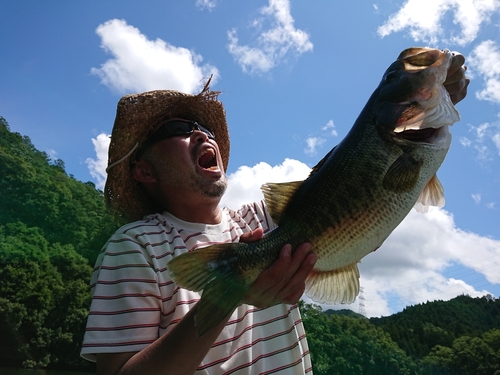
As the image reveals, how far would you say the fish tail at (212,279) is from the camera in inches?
69.1

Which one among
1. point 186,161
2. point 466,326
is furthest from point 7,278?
point 466,326

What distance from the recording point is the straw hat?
10.7ft

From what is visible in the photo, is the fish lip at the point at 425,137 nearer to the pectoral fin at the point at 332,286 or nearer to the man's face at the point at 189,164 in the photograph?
the pectoral fin at the point at 332,286

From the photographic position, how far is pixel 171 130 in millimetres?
3164

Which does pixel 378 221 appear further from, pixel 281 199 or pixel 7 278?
pixel 7 278

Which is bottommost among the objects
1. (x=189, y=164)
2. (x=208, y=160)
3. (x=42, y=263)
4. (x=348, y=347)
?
(x=189, y=164)

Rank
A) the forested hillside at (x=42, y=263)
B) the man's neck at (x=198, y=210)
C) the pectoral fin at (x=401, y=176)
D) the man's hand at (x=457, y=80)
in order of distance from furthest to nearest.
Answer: the forested hillside at (x=42, y=263) → the man's neck at (x=198, y=210) → the man's hand at (x=457, y=80) → the pectoral fin at (x=401, y=176)

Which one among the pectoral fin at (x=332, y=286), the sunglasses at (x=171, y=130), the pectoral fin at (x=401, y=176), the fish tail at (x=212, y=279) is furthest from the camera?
the sunglasses at (x=171, y=130)

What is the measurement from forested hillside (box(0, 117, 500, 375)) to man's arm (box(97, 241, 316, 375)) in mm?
21964

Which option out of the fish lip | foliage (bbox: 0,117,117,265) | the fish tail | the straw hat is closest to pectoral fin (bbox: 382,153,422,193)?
the fish lip

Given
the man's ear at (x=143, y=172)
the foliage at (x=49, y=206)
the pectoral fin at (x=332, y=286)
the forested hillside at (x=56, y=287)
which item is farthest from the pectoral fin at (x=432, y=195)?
the foliage at (x=49, y=206)

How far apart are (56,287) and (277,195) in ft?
119

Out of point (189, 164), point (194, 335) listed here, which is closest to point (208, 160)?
point (189, 164)

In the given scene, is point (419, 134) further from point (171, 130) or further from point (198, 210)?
point (171, 130)
